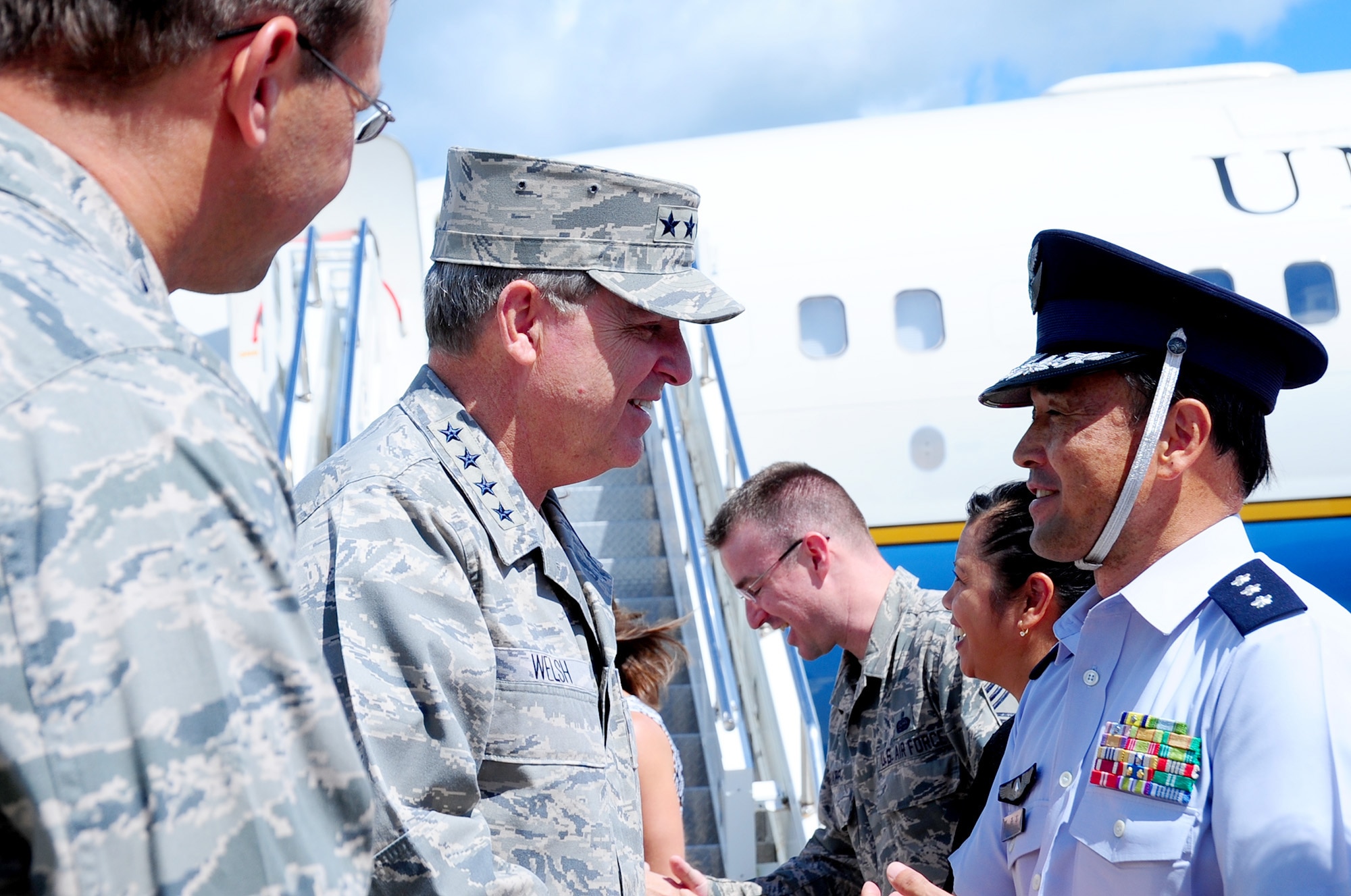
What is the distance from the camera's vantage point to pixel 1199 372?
2.00 m

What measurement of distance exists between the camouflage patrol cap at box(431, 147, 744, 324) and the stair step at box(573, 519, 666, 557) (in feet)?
15.0

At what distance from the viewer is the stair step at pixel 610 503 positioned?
677cm

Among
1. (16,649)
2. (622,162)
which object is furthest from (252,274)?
(622,162)

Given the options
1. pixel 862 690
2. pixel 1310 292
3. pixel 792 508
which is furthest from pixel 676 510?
pixel 1310 292

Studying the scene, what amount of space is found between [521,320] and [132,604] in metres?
1.27

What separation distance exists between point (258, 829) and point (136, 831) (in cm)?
7

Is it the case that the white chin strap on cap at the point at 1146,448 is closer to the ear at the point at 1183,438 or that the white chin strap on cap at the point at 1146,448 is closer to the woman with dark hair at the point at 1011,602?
the ear at the point at 1183,438

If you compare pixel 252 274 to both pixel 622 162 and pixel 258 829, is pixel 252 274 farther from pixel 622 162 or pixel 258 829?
pixel 622 162

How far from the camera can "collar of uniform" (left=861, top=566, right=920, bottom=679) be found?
3.08 metres

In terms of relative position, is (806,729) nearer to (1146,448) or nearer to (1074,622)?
(1074,622)

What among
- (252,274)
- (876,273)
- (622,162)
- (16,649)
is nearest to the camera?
(16,649)

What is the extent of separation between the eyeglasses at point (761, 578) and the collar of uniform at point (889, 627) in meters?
0.32

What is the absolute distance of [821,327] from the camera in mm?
7121

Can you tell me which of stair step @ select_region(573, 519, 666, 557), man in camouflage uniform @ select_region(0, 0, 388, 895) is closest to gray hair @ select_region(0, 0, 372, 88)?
man in camouflage uniform @ select_region(0, 0, 388, 895)
